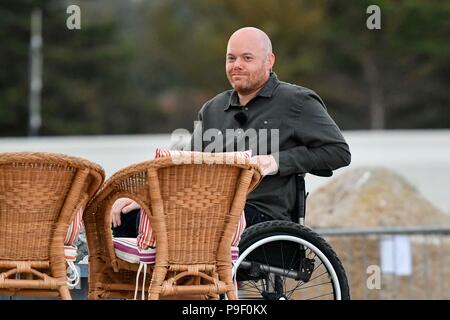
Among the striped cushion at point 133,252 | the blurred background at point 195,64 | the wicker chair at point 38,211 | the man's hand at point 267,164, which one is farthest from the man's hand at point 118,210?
the blurred background at point 195,64

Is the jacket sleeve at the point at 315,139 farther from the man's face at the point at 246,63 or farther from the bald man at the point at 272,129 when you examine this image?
the man's face at the point at 246,63

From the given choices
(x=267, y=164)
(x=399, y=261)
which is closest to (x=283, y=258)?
(x=267, y=164)

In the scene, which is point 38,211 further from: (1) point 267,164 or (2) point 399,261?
(2) point 399,261

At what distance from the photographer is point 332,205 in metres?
9.32

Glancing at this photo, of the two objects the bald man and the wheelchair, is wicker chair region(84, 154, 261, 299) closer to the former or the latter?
the wheelchair

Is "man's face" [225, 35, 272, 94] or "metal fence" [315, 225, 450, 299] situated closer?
"man's face" [225, 35, 272, 94]

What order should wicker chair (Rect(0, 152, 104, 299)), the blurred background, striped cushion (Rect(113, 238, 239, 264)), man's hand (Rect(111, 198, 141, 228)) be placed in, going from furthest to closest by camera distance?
the blurred background
man's hand (Rect(111, 198, 141, 228))
striped cushion (Rect(113, 238, 239, 264))
wicker chair (Rect(0, 152, 104, 299))

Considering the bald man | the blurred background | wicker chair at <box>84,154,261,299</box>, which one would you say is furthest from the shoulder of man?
the blurred background

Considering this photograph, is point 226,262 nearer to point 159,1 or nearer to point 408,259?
point 408,259

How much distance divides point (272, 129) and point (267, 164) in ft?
0.90

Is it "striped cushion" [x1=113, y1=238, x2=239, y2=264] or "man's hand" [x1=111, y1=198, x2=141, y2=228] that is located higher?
"man's hand" [x1=111, y1=198, x2=141, y2=228]

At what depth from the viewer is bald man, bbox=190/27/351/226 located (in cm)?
541

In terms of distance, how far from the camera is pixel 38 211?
453 centimetres

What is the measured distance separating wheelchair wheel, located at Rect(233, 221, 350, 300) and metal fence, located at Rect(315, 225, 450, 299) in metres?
2.87
